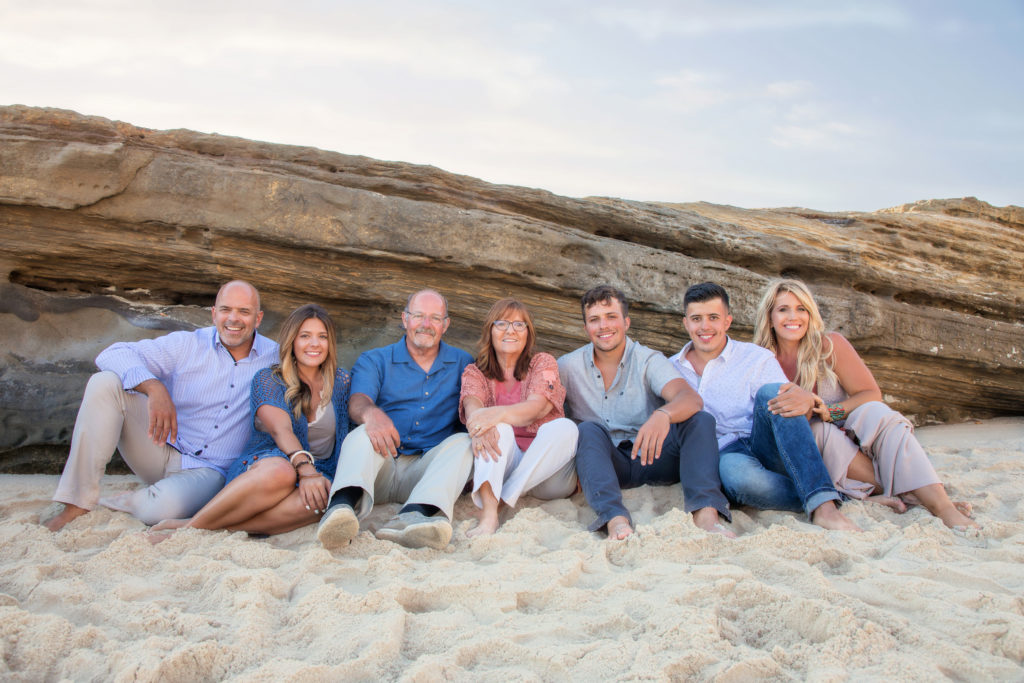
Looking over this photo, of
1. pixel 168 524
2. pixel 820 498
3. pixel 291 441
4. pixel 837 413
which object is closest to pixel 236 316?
pixel 291 441

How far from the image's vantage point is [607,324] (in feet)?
12.0

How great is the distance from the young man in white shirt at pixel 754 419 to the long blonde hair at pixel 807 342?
0.53 ft

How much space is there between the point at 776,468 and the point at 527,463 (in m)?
1.23

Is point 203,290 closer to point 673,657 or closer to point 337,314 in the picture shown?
point 337,314

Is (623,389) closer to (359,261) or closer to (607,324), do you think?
(607,324)

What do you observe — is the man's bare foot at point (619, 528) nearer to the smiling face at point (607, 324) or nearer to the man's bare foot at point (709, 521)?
the man's bare foot at point (709, 521)

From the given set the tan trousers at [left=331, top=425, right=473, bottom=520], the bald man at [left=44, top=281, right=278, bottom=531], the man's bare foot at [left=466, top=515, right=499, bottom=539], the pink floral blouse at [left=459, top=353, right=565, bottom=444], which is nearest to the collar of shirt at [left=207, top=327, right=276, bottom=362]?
the bald man at [left=44, top=281, right=278, bottom=531]

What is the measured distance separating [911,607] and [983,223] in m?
6.16

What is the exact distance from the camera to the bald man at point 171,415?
3.12 m

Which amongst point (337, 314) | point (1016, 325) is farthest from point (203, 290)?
point (1016, 325)

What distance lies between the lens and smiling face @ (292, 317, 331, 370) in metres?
3.42

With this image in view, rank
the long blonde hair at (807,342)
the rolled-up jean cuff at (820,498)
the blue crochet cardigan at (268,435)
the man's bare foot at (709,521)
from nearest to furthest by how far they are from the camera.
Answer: the man's bare foot at (709,521) < the rolled-up jean cuff at (820,498) < the blue crochet cardigan at (268,435) < the long blonde hair at (807,342)

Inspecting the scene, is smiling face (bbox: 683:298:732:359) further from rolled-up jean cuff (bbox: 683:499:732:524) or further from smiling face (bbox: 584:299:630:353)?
rolled-up jean cuff (bbox: 683:499:732:524)

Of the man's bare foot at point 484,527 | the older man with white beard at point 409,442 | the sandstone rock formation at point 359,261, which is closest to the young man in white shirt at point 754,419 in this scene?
the man's bare foot at point 484,527
